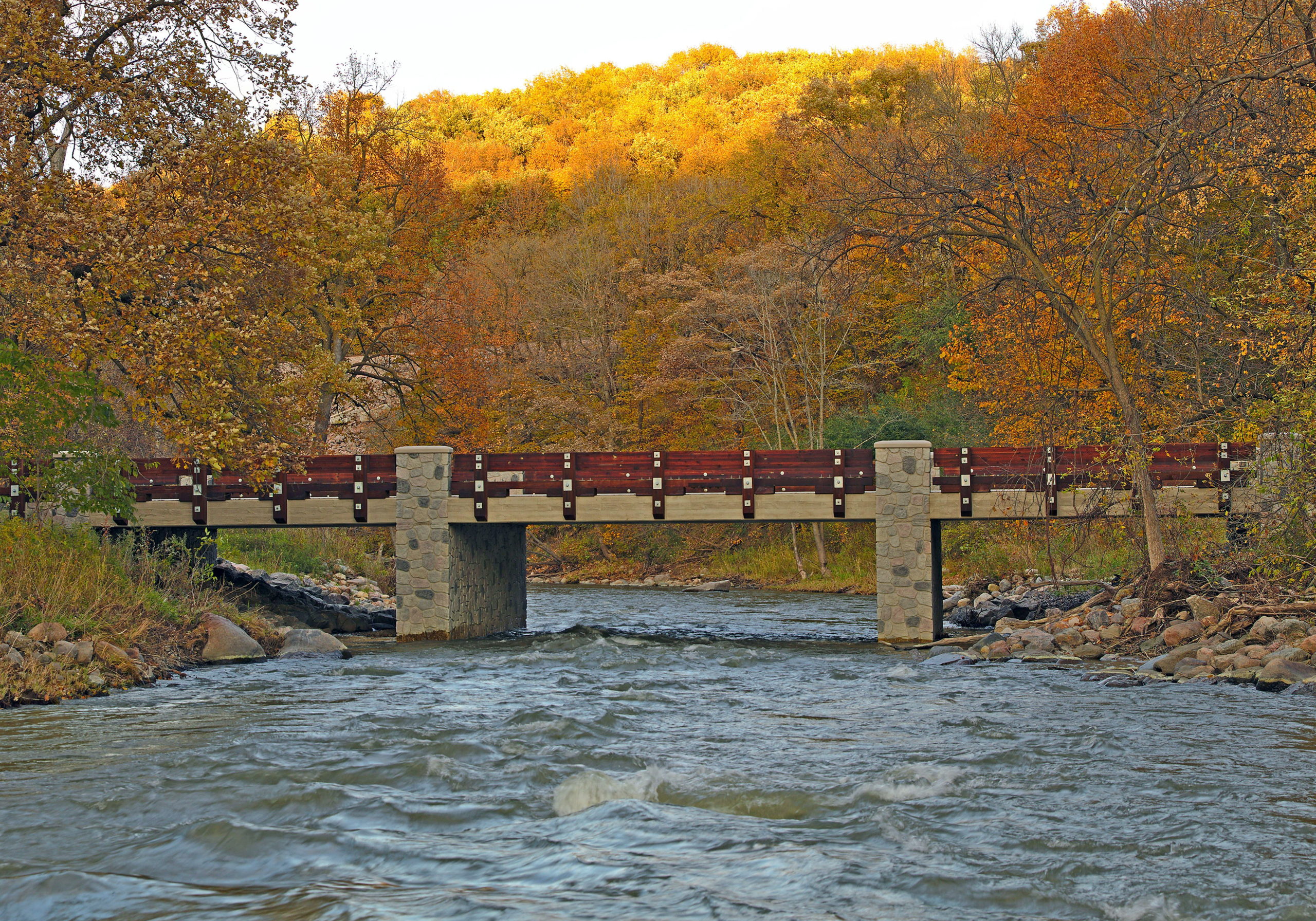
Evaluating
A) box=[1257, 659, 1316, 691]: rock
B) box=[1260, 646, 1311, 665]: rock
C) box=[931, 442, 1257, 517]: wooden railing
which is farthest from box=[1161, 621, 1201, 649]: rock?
box=[931, 442, 1257, 517]: wooden railing

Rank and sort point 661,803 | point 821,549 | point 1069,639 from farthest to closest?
point 821,549, point 1069,639, point 661,803

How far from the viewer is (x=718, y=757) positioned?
34.8 feet

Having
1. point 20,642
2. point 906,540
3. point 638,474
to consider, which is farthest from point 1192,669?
point 20,642

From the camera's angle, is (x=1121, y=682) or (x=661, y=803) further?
(x=1121, y=682)

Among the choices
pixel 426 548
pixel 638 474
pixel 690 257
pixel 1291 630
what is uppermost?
pixel 690 257

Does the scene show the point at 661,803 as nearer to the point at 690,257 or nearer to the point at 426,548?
the point at 426,548

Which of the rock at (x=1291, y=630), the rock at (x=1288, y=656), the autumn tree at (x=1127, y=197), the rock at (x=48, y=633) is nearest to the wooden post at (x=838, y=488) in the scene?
the autumn tree at (x=1127, y=197)

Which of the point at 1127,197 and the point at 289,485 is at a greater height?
the point at 1127,197

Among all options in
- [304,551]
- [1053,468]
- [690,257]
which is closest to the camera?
[1053,468]

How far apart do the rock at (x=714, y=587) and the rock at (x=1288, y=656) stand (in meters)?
24.7

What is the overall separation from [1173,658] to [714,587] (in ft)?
79.1

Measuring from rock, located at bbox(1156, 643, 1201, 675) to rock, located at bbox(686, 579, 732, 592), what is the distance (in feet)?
76.6

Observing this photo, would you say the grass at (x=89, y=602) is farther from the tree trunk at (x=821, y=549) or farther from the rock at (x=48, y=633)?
the tree trunk at (x=821, y=549)

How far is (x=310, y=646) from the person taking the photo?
19.8 m
